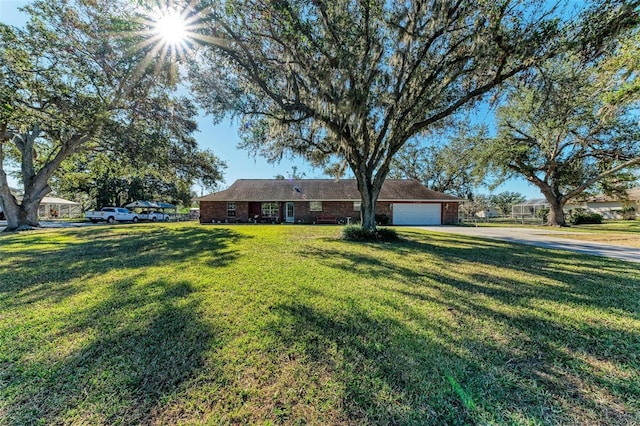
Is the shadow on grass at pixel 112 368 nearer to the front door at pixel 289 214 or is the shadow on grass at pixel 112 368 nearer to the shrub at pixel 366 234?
the shrub at pixel 366 234

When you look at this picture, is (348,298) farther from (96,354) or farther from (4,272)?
(4,272)

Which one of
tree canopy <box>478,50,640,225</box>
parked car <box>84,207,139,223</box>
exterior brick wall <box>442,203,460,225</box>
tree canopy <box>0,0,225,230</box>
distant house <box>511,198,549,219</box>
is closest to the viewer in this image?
tree canopy <box>0,0,225,230</box>

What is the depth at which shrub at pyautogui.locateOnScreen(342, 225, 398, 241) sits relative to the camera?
396 inches

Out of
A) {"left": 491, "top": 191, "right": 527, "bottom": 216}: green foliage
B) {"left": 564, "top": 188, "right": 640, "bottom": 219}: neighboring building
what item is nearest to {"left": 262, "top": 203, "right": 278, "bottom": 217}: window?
{"left": 564, "top": 188, "right": 640, "bottom": 219}: neighboring building

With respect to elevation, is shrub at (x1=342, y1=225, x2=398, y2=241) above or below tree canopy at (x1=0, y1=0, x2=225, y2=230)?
below

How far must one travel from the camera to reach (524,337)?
274 centimetres

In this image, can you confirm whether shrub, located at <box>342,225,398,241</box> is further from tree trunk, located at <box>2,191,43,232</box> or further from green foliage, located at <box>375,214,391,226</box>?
tree trunk, located at <box>2,191,43,232</box>

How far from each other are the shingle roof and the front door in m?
0.85

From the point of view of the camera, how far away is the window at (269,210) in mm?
21538

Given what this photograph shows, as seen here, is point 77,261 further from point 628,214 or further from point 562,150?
point 628,214

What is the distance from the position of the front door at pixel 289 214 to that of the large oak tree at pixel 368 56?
11.4 m

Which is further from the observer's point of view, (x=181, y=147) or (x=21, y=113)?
(x=181, y=147)

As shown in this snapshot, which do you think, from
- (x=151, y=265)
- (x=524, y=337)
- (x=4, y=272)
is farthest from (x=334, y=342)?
(x=4, y=272)

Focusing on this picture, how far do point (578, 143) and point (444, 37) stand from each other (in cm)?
1721
